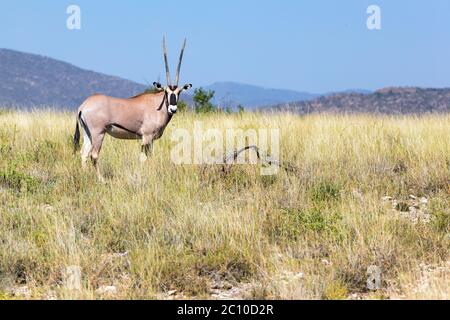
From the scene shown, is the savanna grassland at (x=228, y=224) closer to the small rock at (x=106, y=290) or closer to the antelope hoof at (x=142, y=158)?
the small rock at (x=106, y=290)

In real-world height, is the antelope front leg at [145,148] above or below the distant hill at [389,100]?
below

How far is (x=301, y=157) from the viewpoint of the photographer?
36.8 feet

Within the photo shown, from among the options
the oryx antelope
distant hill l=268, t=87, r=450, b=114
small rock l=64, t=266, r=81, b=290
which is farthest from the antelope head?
distant hill l=268, t=87, r=450, b=114

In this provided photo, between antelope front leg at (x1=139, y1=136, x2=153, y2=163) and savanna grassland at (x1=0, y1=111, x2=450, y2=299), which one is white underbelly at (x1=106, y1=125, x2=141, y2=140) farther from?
savanna grassland at (x1=0, y1=111, x2=450, y2=299)

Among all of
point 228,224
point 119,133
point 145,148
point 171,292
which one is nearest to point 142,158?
point 145,148

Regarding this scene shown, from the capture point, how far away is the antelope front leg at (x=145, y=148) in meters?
10.5

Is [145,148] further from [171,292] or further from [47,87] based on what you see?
Result: [47,87]

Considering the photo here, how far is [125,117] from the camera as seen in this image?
10.3 m

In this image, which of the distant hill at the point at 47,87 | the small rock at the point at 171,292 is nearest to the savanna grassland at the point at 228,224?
the small rock at the point at 171,292

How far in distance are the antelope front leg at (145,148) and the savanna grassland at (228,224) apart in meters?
0.20

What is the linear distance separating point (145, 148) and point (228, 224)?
11.9 feet

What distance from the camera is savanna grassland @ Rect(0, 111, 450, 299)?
6.20 m

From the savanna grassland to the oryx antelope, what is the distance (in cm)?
40
